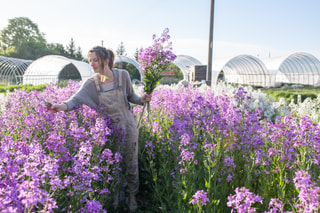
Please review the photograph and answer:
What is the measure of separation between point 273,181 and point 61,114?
7.40 ft

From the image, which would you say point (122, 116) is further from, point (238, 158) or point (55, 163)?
point (55, 163)

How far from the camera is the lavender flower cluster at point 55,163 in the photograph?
1344 mm

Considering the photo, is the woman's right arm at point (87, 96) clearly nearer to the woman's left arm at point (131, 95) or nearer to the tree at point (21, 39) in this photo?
the woman's left arm at point (131, 95)

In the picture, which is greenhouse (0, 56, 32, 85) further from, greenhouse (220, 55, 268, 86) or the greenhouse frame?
greenhouse (220, 55, 268, 86)

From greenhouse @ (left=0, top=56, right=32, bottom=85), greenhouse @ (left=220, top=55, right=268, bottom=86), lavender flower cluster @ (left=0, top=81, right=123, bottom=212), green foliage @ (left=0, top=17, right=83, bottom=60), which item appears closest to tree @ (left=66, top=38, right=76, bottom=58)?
green foliage @ (left=0, top=17, right=83, bottom=60)

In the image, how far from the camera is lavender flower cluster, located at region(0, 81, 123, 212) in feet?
4.41

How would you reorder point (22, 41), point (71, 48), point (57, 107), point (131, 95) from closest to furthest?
point (57, 107), point (131, 95), point (22, 41), point (71, 48)

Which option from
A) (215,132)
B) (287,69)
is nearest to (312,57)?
(287,69)

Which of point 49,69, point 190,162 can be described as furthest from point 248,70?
point 190,162

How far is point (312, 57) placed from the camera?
89.4 feet

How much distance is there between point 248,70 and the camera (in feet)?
92.1

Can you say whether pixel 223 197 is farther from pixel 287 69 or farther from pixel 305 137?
pixel 287 69

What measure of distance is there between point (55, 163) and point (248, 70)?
1129 inches

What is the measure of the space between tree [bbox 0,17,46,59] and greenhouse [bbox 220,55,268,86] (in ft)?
136
